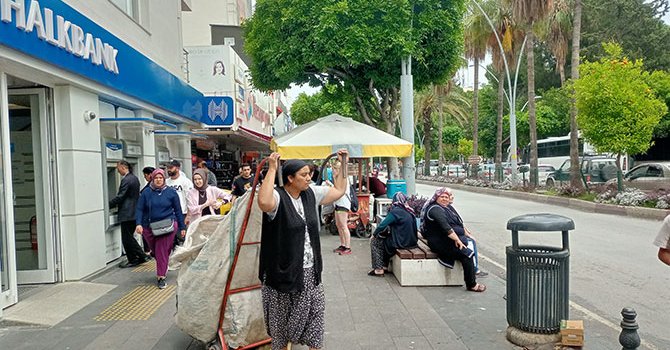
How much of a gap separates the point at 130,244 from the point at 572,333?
6615 millimetres

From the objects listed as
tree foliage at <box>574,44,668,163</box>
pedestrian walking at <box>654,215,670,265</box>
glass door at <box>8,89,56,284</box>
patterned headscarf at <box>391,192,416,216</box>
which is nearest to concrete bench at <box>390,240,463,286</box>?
patterned headscarf at <box>391,192,416,216</box>

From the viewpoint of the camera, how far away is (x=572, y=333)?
14.5 feet

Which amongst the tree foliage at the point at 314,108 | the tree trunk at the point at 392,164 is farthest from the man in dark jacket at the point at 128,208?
the tree foliage at the point at 314,108

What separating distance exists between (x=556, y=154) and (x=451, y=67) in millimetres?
27182

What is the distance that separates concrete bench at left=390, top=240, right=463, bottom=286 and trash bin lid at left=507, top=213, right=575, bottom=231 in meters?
2.27

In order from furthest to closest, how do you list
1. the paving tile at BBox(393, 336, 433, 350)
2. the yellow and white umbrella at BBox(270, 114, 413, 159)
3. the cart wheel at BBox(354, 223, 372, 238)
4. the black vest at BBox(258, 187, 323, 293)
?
the cart wheel at BBox(354, 223, 372, 238), the yellow and white umbrella at BBox(270, 114, 413, 159), the paving tile at BBox(393, 336, 433, 350), the black vest at BBox(258, 187, 323, 293)

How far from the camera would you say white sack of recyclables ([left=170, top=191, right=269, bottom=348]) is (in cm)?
419

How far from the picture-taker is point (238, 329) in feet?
13.9

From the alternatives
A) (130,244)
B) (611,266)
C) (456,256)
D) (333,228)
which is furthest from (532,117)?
(130,244)

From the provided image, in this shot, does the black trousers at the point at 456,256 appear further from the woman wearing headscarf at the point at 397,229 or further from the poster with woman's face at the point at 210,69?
the poster with woman's face at the point at 210,69

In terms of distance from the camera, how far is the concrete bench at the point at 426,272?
6.77 metres

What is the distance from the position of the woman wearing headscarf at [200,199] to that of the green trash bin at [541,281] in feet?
15.5

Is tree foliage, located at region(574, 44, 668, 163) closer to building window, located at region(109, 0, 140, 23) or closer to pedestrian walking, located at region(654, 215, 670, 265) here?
building window, located at region(109, 0, 140, 23)

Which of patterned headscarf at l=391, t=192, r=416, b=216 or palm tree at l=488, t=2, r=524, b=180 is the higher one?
palm tree at l=488, t=2, r=524, b=180
